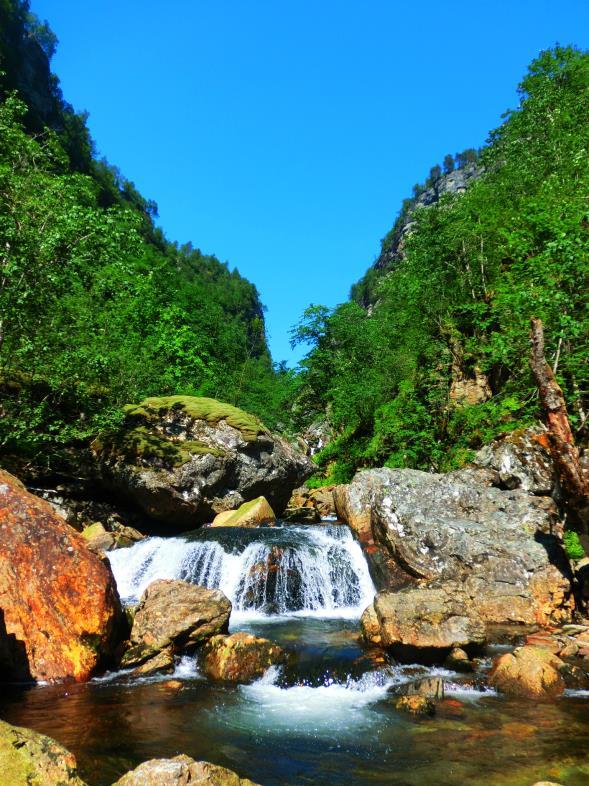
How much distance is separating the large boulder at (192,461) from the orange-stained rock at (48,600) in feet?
29.7

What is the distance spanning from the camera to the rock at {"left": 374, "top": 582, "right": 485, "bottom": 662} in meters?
8.90

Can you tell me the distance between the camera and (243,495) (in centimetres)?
1941

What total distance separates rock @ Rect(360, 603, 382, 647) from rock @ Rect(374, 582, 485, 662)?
10.2 inches

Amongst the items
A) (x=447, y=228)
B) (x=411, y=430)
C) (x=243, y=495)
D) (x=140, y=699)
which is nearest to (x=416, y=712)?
(x=140, y=699)

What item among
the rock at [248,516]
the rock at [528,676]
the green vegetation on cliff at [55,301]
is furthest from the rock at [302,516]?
the rock at [528,676]

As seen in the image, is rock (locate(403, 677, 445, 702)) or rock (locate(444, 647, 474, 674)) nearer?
rock (locate(403, 677, 445, 702))

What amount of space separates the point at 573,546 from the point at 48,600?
12968 mm

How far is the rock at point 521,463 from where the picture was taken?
14.1 metres

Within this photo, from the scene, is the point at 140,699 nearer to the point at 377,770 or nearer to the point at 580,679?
the point at 377,770

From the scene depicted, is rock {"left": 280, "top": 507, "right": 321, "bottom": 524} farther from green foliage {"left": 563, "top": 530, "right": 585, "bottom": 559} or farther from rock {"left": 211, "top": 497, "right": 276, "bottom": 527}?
green foliage {"left": 563, "top": 530, "right": 585, "bottom": 559}

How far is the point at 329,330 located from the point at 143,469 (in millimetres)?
19704

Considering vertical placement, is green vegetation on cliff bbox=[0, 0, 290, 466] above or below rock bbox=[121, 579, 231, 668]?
above

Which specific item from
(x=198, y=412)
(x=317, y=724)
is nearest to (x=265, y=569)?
(x=317, y=724)

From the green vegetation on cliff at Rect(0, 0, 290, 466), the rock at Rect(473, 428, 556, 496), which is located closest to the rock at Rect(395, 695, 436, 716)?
the rock at Rect(473, 428, 556, 496)
